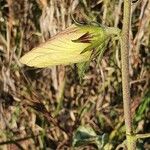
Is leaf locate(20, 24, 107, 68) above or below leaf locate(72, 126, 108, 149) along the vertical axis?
above

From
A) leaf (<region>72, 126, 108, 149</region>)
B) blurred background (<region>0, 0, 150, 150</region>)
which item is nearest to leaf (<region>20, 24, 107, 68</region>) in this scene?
leaf (<region>72, 126, 108, 149</region>)

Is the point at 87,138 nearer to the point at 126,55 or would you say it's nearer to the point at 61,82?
the point at 61,82

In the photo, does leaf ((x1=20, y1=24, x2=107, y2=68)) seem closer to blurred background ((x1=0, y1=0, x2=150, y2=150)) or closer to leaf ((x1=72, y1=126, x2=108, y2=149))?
leaf ((x1=72, y1=126, x2=108, y2=149))

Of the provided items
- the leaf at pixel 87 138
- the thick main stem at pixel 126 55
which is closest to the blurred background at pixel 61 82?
the leaf at pixel 87 138

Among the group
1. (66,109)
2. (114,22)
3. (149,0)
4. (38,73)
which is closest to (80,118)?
(66,109)

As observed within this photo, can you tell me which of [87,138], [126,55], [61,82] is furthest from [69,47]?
[61,82]

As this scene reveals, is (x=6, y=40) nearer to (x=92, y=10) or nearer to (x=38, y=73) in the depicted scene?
(x=38, y=73)

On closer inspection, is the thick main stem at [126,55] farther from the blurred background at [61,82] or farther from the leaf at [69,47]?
the blurred background at [61,82]
